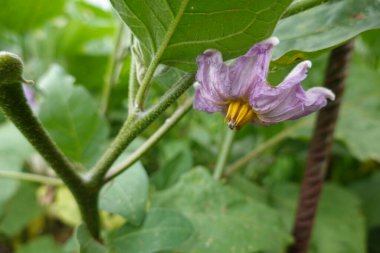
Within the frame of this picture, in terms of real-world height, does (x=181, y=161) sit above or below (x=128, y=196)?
below

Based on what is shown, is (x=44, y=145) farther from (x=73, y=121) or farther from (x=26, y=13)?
(x=26, y=13)

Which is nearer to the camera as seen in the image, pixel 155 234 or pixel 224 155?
pixel 155 234

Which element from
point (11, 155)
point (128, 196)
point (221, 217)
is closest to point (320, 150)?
point (221, 217)

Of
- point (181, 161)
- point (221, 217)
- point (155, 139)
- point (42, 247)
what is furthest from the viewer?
point (42, 247)

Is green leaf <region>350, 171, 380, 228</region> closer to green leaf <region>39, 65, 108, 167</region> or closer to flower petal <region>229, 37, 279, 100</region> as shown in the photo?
green leaf <region>39, 65, 108, 167</region>

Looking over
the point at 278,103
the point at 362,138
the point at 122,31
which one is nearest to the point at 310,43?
the point at 278,103

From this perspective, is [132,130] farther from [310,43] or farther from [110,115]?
[110,115]
